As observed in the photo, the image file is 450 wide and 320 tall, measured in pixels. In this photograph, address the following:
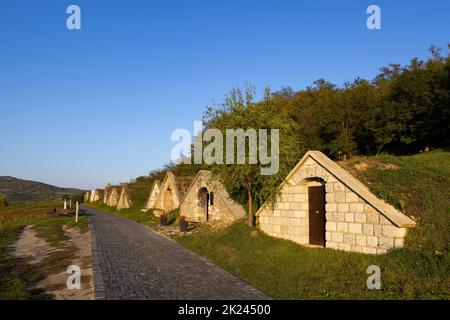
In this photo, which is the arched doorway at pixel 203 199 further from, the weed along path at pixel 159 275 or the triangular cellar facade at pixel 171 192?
the weed along path at pixel 159 275

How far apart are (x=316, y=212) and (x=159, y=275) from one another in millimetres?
6332

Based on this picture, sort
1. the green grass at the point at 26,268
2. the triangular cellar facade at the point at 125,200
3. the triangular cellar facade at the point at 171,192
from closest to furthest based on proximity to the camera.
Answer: the green grass at the point at 26,268 < the triangular cellar facade at the point at 171,192 < the triangular cellar facade at the point at 125,200

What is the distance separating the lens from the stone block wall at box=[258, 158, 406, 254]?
1050 cm

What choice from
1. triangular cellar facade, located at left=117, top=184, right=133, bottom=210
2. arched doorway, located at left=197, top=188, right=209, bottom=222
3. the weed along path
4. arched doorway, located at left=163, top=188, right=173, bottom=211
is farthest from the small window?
triangular cellar facade, located at left=117, top=184, right=133, bottom=210

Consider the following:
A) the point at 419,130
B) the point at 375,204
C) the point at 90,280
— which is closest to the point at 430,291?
the point at 375,204

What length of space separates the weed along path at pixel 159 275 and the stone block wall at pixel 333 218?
12.4 ft

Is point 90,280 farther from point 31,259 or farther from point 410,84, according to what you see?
point 410,84

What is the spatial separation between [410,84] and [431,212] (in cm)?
2812

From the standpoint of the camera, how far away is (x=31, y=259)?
44.7ft

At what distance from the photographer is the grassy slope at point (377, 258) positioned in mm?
8414

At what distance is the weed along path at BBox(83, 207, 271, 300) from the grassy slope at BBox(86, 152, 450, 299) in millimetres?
709

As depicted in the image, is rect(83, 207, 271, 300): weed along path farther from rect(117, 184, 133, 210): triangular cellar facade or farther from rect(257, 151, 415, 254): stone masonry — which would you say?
rect(117, 184, 133, 210): triangular cellar facade

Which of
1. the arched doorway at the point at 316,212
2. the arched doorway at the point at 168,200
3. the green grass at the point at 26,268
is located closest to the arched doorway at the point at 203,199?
the arched doorway at the point at 168,200

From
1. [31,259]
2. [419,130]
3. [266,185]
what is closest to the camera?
[31,259]
